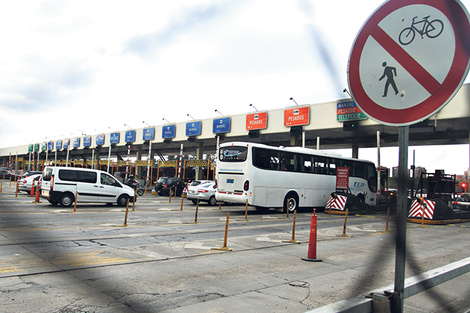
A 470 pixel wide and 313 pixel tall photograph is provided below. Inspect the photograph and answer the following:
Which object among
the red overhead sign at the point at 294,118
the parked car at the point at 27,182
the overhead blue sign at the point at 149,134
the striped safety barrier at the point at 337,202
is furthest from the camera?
the overhead blue sign at the point at 149,134

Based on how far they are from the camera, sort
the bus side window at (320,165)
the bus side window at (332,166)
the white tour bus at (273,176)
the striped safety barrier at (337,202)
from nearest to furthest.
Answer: the white tour bus at (273,176)
the striped safety barrier at (337,202)
the bus side window at (320,165)
the bus side window at (332,166)

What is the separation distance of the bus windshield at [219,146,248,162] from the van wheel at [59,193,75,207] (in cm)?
779

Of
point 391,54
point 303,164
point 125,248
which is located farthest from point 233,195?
point 391,54

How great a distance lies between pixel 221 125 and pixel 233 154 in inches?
619

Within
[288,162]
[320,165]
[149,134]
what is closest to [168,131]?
[149,134]

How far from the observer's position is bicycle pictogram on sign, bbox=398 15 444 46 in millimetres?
1537

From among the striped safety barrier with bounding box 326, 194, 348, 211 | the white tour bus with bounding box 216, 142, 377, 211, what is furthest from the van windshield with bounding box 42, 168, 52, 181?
the striped safety barrier with bounding box 326, 194, 348, 211

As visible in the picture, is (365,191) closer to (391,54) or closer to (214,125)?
(214,125)

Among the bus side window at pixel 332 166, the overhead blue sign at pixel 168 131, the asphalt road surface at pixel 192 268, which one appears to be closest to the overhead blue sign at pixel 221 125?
the overhead blue sign at pixel 168 131

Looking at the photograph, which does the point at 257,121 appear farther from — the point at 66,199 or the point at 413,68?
the point at 413,68

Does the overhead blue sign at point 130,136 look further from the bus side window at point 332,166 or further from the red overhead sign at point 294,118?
the bus side window at point 332,166

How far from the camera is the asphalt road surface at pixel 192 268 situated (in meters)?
1.71

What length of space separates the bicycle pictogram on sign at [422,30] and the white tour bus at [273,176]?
16.0 m

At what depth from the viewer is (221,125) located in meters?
34.3
